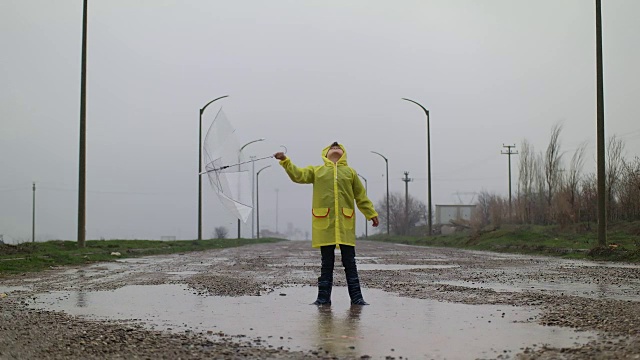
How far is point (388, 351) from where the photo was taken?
248 inches

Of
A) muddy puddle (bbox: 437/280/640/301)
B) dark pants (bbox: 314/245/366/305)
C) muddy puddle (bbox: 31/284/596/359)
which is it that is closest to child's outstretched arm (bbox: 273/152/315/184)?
dark pants (bbox: 314/245/366/305)

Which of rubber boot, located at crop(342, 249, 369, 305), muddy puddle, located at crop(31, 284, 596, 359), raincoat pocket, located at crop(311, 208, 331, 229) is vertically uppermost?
raincoat pocket, located at crop(311, 208, 331, 229)

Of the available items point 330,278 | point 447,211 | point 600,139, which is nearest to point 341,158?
point 330,278

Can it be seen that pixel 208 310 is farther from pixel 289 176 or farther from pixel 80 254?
pixel 80 254

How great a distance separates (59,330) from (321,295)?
3.62m

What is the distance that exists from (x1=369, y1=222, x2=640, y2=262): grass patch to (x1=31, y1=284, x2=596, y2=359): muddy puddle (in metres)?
13.0

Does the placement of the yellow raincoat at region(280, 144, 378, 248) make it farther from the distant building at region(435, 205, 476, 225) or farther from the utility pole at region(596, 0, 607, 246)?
the distant building at region(435, 205, 476, 225)

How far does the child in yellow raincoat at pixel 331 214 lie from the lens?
10.0 meters

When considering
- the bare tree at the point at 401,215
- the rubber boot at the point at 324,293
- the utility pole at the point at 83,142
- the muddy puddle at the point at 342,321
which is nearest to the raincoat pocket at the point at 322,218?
the rubber boot at the point at 324,293

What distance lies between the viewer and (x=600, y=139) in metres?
23.5

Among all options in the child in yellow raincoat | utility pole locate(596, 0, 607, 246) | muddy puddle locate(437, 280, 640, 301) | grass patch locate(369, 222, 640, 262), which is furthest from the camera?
utility pole locate(596, 0, 607, 246)

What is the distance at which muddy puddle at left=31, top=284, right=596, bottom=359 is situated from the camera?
6527 millimetres

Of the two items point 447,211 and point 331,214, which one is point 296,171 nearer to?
point 331,214

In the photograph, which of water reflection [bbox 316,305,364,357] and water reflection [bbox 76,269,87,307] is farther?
water reflection [bbox 76,269,87,307]
